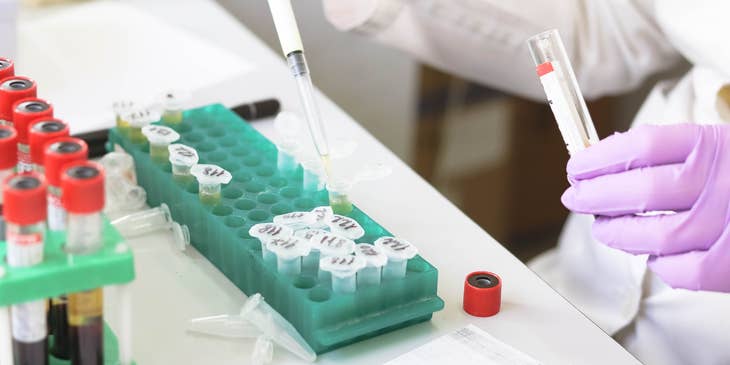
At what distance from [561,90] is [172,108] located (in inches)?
16.1

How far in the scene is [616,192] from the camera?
83 centimetres

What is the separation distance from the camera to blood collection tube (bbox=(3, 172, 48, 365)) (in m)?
0.62

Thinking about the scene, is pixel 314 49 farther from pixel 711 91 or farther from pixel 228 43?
pixel 711 91

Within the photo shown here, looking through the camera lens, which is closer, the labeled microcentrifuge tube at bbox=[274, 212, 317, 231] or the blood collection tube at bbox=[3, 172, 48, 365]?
the blood collection tube at bbox=[3, 172, 48, 365]

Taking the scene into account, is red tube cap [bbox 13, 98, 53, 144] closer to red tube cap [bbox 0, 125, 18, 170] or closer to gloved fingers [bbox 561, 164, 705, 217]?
red tube cap [bbox 0, 125, 18, 170]

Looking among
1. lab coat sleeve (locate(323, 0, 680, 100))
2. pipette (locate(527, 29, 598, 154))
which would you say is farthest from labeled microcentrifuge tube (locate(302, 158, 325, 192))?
lab coat sleeve (locate(323, 0, 680, 100))

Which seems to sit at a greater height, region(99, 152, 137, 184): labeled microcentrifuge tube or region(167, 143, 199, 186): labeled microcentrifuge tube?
region(167, 143, 199, 186): labeled microcentrifuge tube

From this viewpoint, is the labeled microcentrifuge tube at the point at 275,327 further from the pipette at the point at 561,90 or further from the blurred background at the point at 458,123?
the blurred background at the point at 458,123

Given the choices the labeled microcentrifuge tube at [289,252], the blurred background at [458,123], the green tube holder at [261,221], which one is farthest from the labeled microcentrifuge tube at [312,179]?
the blurred background at [458,123]

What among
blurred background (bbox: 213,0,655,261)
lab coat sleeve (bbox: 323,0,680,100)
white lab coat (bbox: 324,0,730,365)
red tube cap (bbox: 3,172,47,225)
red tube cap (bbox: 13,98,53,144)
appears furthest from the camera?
blurred background (bbox: 213,0,655,261)

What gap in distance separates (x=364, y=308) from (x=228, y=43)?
0.66m

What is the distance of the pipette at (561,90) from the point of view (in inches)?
33.0

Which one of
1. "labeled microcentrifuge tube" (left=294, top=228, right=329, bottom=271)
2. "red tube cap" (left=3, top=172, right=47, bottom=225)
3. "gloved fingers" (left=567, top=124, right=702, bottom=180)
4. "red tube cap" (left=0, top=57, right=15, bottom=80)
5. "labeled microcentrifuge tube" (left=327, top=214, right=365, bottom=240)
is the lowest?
"labeled microcentrifuge tube" (left=294, top=228, right=329, bottom=271)

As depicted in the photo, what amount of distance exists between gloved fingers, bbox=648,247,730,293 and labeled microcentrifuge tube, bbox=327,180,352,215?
287 mm
